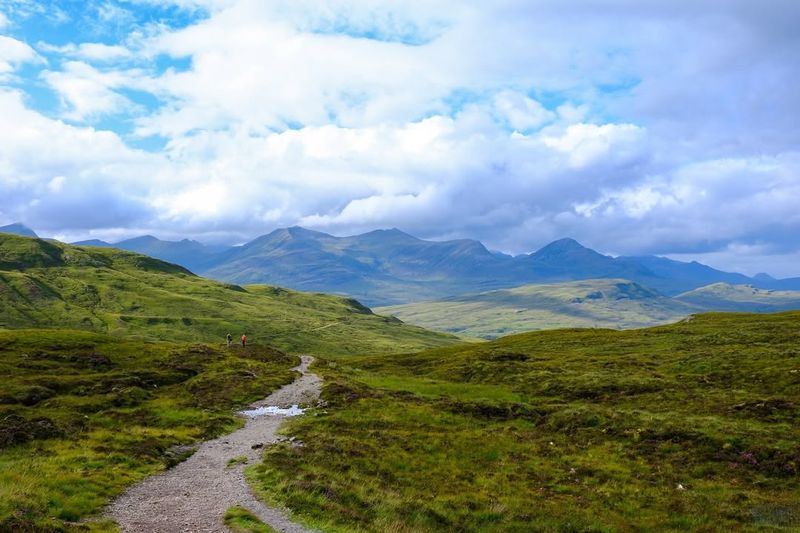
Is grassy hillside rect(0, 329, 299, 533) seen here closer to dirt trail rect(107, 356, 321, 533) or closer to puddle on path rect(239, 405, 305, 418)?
dirt trail rect(107, 356, 321, 533)

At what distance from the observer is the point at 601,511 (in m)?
30.3

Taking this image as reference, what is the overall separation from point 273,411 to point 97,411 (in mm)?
16671

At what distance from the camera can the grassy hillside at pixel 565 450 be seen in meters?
28.6

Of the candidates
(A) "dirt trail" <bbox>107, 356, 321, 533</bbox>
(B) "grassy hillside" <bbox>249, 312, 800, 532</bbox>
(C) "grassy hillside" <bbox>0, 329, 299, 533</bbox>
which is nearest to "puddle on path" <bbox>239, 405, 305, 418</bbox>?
(C) "grassy hillside" <bbox>0, 329, 299, 533</bbox>

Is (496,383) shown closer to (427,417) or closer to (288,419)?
(427,417)

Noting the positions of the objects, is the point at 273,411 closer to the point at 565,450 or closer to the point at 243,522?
the point at 565,450

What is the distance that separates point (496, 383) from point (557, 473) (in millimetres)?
37543

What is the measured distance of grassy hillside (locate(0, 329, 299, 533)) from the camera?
25.2 m

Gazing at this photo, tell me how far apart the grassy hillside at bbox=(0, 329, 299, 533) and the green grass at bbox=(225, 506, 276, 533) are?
479 cm

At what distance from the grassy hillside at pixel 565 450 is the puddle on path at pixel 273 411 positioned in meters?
3.23

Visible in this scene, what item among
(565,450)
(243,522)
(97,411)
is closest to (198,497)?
(243,522)

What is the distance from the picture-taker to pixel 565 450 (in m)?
43.0

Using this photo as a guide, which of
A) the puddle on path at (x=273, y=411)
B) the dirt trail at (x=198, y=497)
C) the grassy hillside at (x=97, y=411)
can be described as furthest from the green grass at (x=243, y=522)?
the puddle on path at (x=273, y=411)

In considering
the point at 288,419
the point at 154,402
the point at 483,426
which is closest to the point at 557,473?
the point at 483,426
